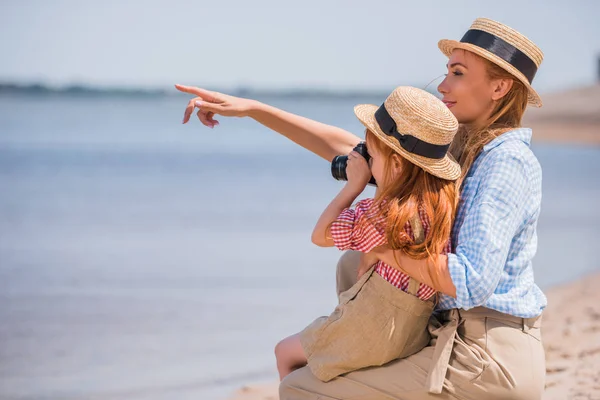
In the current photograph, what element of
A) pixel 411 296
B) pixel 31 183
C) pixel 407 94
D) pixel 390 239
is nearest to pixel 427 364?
pixel 411 296

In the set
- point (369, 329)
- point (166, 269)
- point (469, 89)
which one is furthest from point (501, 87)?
point (166, 269)

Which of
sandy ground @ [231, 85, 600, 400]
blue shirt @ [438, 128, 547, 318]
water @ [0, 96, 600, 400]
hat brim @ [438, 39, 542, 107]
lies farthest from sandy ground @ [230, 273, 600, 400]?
hat brim @ [438, 39, 542, 107]

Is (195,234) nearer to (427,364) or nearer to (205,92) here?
(205,92)

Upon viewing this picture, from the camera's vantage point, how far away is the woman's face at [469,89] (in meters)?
2.57

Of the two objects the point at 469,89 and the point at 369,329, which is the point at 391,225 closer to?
the point at 369,329

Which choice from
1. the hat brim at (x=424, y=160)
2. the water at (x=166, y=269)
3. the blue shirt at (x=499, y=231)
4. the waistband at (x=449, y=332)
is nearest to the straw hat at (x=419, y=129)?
the hat brim at (x=424, y=160)

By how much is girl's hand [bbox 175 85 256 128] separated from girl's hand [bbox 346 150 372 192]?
2.13 ft

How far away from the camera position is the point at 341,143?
10.3 ft

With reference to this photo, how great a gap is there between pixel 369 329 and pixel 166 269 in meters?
4.49

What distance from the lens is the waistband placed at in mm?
2379

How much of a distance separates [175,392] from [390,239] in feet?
7.77

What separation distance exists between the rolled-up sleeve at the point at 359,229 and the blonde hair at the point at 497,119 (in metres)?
0.34

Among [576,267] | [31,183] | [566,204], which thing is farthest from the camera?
[31,183]

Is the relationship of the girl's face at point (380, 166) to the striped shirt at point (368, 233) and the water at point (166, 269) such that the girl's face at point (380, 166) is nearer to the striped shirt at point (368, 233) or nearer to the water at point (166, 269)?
the striped shirt at point (368, 233)
